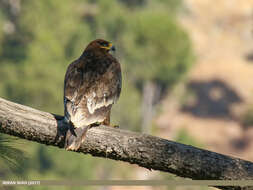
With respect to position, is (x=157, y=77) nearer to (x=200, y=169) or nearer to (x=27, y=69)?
(x=27, y=69)

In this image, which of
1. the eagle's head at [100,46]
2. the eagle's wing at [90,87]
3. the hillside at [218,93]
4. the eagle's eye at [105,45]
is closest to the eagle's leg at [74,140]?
the eagle's wing at [90,87]

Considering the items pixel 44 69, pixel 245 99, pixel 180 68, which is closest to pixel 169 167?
pixel 44 69

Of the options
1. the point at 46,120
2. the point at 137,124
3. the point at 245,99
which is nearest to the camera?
the point at 46,120

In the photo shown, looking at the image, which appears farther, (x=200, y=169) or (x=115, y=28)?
(x=115, y=28)

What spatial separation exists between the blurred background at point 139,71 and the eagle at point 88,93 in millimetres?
32891

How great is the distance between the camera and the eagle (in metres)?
4.79

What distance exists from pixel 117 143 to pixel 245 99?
186 feet

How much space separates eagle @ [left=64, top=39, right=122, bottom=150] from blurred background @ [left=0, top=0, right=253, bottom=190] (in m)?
32.9

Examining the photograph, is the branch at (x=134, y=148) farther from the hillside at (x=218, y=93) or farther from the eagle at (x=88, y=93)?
the hillside at (x=218, y=93)

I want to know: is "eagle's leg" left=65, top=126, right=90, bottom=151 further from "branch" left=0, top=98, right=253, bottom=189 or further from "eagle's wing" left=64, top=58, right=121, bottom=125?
"eagle's wing" left=64, top=58, right=121, bottom=125

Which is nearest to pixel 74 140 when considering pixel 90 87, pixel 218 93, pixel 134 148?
pixel 134 148

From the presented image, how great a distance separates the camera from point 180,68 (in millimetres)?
52656

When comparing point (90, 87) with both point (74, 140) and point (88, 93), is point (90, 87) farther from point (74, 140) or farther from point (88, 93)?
point (74, 140)

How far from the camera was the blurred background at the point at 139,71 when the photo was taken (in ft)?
147
